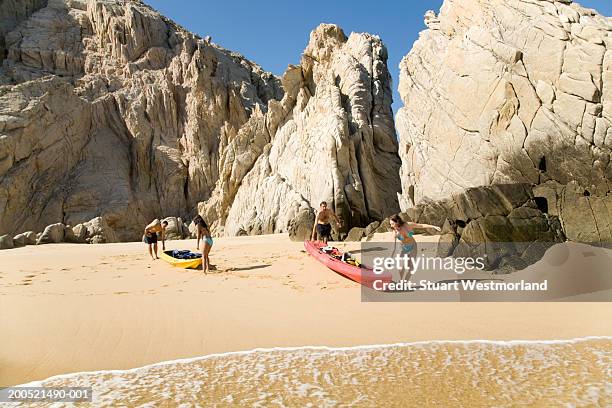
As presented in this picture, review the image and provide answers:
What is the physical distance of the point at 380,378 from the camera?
388cm

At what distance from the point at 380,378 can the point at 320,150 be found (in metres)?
17.8

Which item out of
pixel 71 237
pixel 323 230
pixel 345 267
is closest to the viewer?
pixel 345 267

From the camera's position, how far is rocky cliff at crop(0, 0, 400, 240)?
21.8 metres

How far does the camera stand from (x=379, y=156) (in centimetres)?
2184

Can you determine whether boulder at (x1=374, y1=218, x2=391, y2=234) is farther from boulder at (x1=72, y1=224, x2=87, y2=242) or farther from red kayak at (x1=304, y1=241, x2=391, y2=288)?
boulder at (x1=72, y1=224, x2=87, y2=242)

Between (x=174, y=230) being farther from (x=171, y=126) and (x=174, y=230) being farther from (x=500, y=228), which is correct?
(x=500, y=228)

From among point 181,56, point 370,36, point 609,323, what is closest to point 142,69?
point 181,56

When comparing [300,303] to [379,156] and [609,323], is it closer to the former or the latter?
[609,323]

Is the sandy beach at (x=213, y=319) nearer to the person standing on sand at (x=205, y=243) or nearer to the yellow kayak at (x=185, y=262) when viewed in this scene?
the person standing on sand at (x=205, y=243)

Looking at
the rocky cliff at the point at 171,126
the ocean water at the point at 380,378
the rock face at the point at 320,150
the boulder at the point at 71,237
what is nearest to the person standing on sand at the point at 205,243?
the ocean water at the point at 380,378

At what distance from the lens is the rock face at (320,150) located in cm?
2008

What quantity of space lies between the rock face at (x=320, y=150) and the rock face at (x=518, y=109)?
5547 mm

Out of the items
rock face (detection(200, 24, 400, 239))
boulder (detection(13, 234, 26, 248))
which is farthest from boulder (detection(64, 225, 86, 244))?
rock face (detection(200, 24, 400, 239))

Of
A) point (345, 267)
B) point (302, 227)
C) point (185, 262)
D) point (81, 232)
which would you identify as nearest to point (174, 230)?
point (81, 232)
